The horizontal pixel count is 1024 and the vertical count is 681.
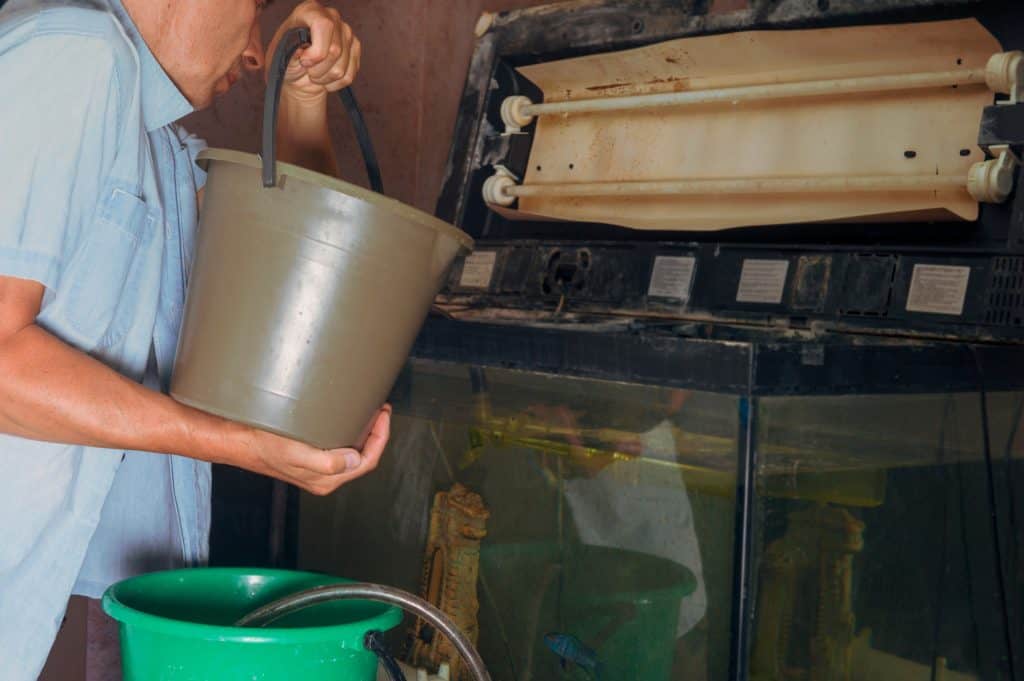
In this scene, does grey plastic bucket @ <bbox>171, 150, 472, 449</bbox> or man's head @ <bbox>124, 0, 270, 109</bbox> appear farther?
man's head @ <bbox>124, 0, 270, 109</bbox>

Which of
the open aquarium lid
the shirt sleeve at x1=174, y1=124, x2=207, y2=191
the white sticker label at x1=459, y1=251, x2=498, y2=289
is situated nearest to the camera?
the open aquarium lid

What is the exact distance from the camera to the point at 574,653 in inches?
47.5

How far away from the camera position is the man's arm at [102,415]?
0.98 meters

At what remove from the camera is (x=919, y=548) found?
1.25 m

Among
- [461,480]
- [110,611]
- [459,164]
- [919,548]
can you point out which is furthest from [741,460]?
[459,164]

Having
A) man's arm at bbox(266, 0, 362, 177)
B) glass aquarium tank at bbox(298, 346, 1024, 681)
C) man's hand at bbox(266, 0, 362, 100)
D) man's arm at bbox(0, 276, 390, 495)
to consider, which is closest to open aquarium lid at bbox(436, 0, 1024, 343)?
glass aquarium tank at bbox(298, 346, 1024, 681)

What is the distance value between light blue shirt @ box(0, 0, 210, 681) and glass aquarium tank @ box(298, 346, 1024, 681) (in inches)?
13.3

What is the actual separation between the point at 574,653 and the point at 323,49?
0.72 m

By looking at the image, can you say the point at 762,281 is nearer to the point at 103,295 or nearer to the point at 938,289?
the point at 938,289

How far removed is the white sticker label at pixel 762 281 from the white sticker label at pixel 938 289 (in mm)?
162

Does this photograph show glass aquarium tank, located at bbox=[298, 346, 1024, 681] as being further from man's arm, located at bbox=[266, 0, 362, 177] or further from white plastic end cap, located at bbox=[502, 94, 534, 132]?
white plastic end cap, located at bbox=[502, 94, 534, 132]

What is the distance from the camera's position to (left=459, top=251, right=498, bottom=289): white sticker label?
1.72m

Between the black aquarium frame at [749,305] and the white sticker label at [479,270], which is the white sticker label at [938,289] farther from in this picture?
the white sticker label at [479,270]

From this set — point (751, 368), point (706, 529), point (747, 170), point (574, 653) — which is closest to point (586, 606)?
point (574, 653)
